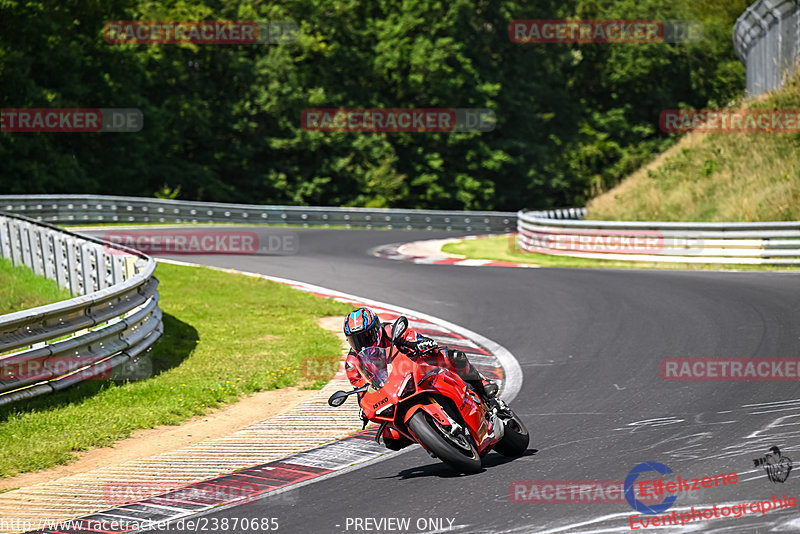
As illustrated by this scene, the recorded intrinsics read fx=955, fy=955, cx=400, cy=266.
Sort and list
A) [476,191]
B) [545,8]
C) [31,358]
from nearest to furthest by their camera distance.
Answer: [31,358], [476,191], [545,8]

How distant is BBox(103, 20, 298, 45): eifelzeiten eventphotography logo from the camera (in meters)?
42.9

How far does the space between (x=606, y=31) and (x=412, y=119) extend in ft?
53.9

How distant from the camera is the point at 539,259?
2300 centimetres

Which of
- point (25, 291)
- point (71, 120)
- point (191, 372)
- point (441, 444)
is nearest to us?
point (441, 444)

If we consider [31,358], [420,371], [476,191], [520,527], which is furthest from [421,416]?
[476,191]

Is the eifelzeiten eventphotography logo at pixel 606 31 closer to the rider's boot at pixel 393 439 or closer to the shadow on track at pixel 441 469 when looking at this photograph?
the shadow on track at pixel 441 469

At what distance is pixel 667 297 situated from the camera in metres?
14.9

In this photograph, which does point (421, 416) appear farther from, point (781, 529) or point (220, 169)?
point (220, 169)

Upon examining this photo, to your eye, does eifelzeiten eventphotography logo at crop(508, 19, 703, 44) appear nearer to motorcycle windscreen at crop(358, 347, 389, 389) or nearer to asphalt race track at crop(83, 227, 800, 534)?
asphalt race track at crop(83, 227, 800, 534)

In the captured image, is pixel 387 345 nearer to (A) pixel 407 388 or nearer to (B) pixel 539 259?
(A) pixel 407 388

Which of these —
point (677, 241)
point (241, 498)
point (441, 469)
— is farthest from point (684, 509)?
point (677, 241)

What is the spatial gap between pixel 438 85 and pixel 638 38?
16.1 m

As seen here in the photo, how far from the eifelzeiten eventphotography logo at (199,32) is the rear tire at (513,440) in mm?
39133

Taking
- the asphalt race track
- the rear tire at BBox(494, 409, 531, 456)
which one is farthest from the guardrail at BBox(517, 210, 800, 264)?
the rear tire at BBox(494, 409, 531, 456)
